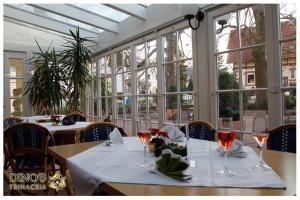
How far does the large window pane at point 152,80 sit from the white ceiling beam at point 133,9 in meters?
0.84

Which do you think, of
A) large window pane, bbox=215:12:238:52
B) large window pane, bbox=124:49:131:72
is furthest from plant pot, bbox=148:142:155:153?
large window pane, bbox=124:49:131:72

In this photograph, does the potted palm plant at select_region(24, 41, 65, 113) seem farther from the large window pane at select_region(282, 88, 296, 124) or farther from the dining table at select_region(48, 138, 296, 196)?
the dining table at select_region(48, 138, 296, 196)

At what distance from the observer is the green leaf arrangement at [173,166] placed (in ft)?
3.64

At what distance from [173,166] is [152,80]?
11.3ft

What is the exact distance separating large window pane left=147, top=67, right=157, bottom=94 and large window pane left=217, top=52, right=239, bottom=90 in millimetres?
1351

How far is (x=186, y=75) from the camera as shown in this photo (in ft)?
12.3

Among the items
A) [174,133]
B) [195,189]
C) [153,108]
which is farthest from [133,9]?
[195,189]

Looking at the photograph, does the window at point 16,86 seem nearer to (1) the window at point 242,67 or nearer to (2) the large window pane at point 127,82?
(2) the large window pane at point 127,82

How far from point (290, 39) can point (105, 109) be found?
14.1 ft

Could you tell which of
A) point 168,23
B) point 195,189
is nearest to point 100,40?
point 168,23

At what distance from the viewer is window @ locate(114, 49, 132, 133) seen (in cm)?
522

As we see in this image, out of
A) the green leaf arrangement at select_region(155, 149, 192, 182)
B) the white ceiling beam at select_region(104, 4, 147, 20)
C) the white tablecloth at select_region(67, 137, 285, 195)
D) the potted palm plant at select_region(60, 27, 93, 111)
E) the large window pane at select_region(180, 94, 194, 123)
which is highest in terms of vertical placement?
the white ceiling beam at select_region(104, 4, 147, 20)

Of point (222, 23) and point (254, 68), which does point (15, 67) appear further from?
point (254, 68)

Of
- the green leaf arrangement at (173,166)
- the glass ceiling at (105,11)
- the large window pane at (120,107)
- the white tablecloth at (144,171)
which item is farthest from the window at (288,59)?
the large window pane at (120,107)
